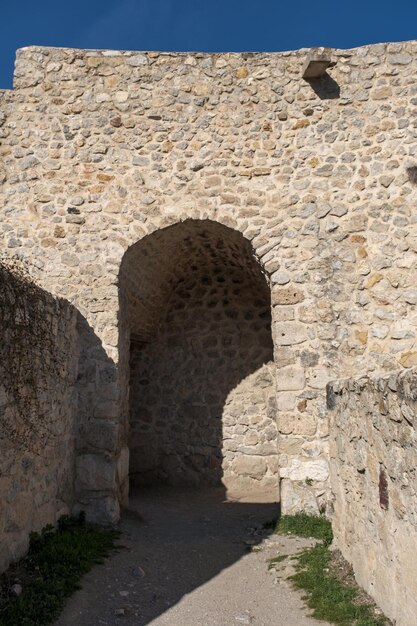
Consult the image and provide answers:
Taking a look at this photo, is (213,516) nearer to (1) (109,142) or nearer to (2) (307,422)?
(2) (307,422)

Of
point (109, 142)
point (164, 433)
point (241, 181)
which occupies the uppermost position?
point (109, 142)

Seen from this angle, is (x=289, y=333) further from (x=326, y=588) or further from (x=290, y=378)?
(x=326, y=588)

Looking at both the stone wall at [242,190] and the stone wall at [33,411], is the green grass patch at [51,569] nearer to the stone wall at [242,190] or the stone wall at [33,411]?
the stone wall at [33,411]

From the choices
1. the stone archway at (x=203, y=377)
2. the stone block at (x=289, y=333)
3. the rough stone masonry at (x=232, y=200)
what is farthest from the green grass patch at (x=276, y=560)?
the stone archway at (x=203, y=377)

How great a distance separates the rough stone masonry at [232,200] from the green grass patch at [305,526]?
14 centimetres

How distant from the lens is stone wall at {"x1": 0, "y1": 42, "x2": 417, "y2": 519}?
6.25 metres

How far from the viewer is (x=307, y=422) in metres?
6.16

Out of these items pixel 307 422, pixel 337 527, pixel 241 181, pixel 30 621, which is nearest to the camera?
pixel 30 621

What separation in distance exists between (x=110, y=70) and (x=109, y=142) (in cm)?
83

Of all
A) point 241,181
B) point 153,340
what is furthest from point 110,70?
point 153,340

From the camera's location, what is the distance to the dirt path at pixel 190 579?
12.7 feet

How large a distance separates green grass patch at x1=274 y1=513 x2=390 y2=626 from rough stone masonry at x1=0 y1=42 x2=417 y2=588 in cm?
70

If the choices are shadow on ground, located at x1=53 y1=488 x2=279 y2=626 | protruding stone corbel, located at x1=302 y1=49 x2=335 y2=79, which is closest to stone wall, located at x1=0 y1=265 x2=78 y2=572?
shadow on ground, located at x1=53 y1=488 x2=279 y2=626

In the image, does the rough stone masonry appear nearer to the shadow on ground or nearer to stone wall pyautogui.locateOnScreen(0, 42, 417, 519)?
stone wall pyautogui.locateOnScreen(0, 42, 417, 519)
